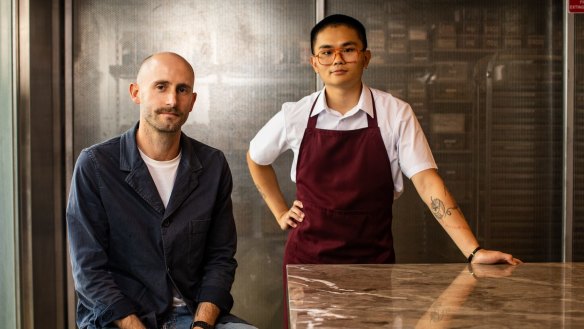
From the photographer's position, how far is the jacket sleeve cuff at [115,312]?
1.66 metres

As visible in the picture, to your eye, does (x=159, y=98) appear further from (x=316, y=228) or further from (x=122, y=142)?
(x=316, y=228)

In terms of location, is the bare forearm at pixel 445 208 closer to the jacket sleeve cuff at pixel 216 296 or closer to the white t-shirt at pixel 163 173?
the jacket sleeve cuff at pixel 216 296

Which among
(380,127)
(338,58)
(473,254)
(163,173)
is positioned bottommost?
(473,254)

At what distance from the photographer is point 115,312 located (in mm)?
1661

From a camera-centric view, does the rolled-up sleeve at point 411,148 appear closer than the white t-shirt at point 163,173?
No

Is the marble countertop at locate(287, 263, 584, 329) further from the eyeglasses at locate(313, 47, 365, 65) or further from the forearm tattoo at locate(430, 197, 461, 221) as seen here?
the eyeglasses at locate(313, 47, 365, 65)

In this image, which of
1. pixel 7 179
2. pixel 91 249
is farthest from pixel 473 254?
pixel 7 179

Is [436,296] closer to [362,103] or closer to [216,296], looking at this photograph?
[216,296]

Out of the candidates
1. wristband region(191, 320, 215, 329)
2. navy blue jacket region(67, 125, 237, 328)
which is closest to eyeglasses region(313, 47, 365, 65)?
navy blue jacket region(67, 125, 237, 328)

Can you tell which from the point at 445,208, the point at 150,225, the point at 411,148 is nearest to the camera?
the point at 150,225

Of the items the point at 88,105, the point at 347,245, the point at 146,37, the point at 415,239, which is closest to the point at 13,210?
the point at 88,105

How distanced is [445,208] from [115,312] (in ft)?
3.52

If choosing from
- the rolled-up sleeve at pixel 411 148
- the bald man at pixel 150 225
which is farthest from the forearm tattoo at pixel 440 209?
the bald man at pixel 150 225

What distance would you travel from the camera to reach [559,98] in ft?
10.5
